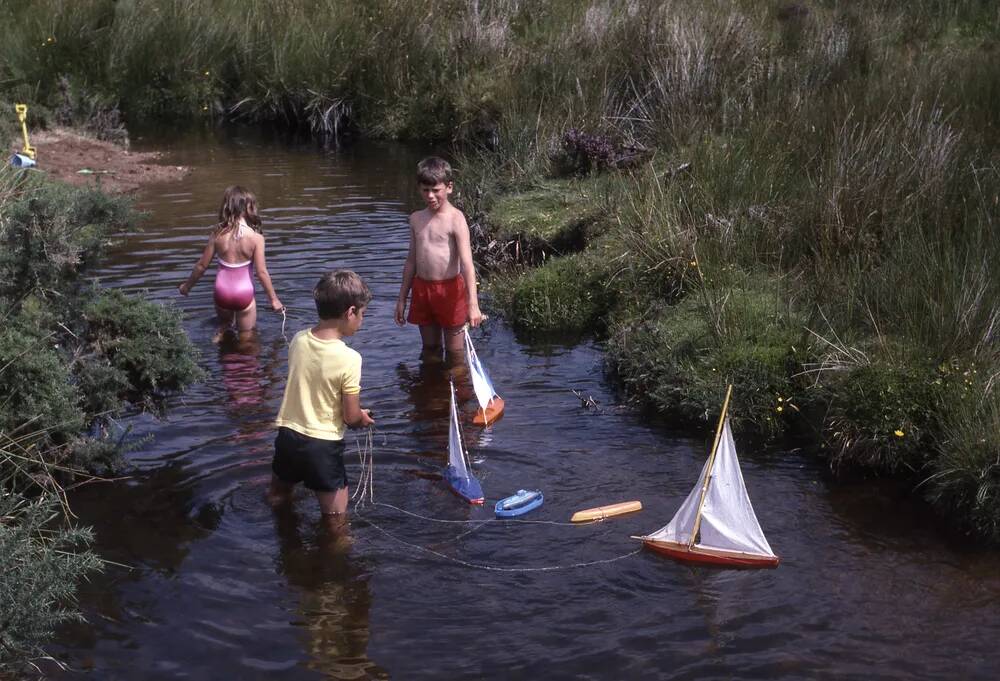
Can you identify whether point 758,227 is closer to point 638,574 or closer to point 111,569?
point 638,574

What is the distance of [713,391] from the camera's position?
25.1ft

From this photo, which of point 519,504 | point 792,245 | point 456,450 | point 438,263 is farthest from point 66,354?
point 792,245

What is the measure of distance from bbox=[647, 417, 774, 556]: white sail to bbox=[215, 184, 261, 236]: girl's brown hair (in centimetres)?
497

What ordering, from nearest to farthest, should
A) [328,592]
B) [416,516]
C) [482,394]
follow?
[328,592]
[416,516]
[482,394]

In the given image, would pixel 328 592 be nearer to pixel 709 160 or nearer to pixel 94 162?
pixel 709 160

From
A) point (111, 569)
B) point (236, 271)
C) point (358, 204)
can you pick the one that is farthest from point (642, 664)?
point (358, 204)

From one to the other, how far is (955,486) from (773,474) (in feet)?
3.57

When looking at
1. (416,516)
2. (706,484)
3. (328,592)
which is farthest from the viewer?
(416,516)

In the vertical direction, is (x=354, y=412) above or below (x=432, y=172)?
below

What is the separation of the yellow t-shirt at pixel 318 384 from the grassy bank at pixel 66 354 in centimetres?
118

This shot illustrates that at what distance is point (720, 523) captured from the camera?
576cm

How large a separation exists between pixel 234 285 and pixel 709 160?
411 centimetres

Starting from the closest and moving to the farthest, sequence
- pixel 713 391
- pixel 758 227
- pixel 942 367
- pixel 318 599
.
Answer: pixel 318 599, pixel 942 367, pixel 713 391, pixel 758 227

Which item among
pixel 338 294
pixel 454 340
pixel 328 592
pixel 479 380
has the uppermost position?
pixel 338 294
